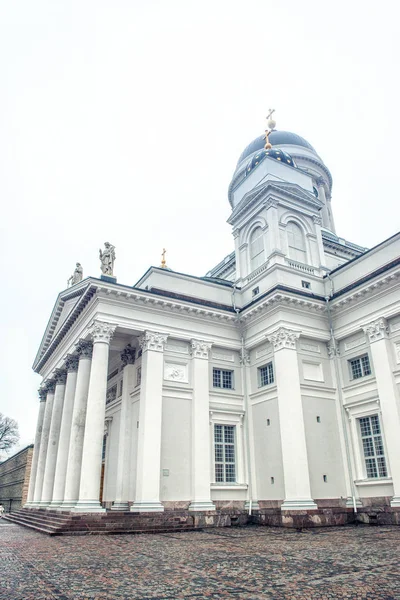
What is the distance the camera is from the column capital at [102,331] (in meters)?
20.3

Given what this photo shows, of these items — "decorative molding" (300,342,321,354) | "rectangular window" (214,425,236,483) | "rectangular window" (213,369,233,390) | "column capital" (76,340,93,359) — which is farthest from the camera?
"rectangular window" (213,369,233,390)

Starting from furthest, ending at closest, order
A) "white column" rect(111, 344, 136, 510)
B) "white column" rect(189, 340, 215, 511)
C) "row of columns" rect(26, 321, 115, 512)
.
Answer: "white column" rect(111, 344, 136, 510) < "white column" rect(189, 340, 215, 511) < "row of columns" rect(26, 321, 115, 512)

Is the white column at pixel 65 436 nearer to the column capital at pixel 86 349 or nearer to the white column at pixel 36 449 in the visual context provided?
the column capital at pixel 86 349

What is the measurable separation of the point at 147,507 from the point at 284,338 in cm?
971

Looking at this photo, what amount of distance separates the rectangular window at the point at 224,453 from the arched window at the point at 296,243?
10539 mm

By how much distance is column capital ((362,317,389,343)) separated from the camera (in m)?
19.9

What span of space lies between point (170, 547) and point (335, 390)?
42.1 feet

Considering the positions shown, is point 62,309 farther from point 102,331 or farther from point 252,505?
point 252,505

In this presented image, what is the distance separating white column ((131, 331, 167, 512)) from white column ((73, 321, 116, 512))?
5.64 feet

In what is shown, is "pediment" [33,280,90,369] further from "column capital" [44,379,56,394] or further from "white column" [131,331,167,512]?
"white column" [131,331,167,512]

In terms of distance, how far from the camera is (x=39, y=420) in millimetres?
31797

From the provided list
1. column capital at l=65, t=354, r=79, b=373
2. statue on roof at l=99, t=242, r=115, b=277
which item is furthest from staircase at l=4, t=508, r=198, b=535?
statue on roof at l=99, t=242, r=115, b=277

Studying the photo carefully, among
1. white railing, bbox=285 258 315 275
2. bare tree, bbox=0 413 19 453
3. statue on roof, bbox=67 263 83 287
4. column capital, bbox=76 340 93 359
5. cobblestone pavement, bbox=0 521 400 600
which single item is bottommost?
cobblestone pavement, bbox=0 521 400 600

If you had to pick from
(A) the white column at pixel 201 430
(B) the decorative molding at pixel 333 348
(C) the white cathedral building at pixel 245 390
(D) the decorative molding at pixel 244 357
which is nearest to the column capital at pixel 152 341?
(C) the white cathedral building at pixel 245 390
